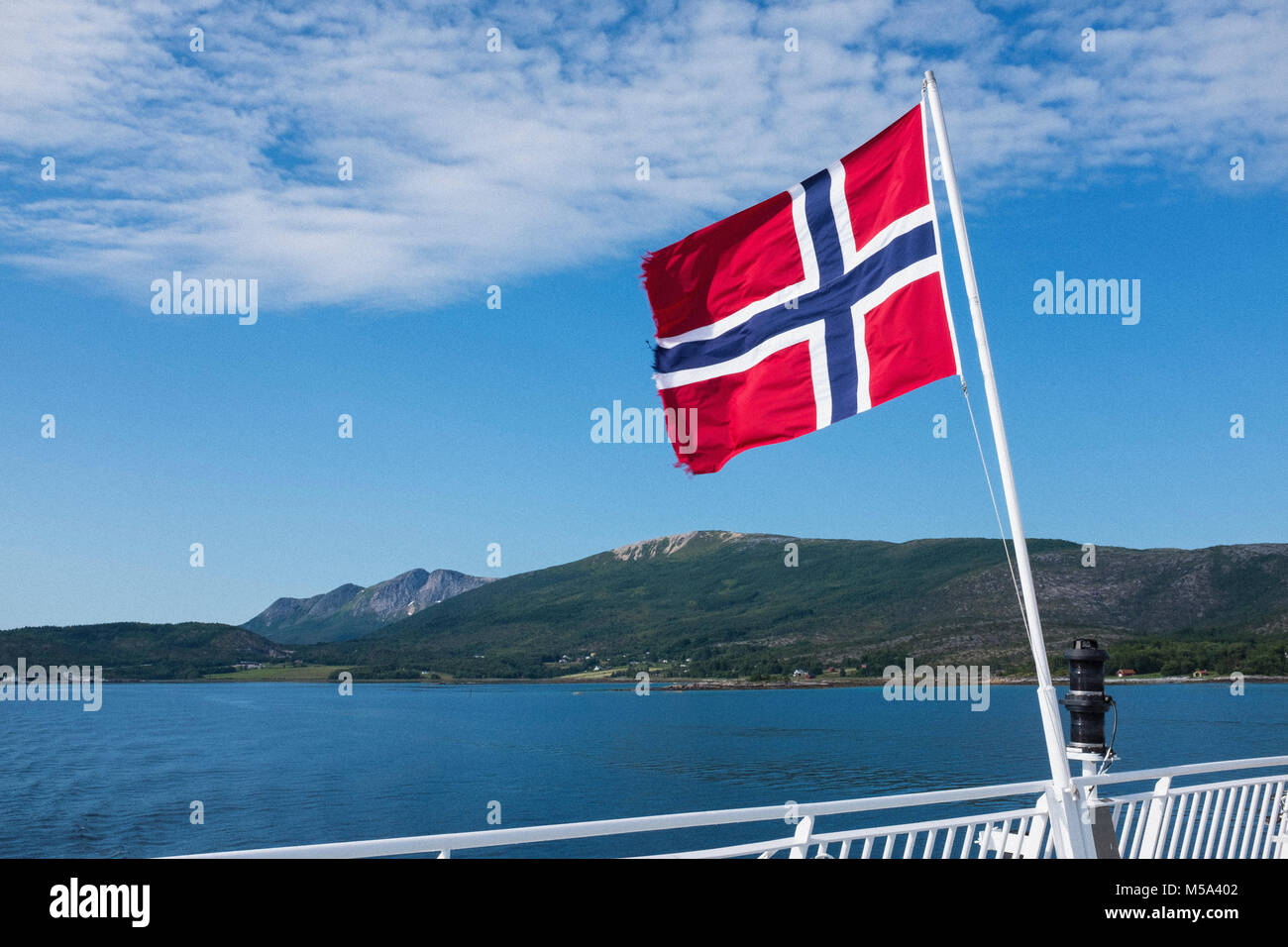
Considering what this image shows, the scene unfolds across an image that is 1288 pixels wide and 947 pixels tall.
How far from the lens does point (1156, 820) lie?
7781 millimetres

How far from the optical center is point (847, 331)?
27.4ft

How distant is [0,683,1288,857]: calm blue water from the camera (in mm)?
65375

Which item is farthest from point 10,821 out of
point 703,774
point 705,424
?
point 705,424

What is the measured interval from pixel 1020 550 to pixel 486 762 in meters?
100

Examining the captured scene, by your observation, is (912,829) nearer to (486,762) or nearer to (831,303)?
(831,303)

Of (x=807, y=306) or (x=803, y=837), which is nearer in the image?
(x=803, y=837)

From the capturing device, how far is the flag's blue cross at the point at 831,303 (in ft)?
26.6

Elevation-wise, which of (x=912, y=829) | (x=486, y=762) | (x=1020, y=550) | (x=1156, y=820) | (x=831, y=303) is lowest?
(x=486, y=762)

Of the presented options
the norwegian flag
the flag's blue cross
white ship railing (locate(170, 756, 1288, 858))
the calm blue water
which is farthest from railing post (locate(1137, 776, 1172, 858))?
the calm blue water

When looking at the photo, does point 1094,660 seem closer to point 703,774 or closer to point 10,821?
point 10,821

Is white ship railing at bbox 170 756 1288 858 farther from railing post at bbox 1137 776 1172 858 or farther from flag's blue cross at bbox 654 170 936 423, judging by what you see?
flag's blue cross at bbox 654 170 936 423

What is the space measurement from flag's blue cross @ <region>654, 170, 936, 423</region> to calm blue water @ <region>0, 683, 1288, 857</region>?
49790 millimetres

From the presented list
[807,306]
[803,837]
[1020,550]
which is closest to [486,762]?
[807,306]
